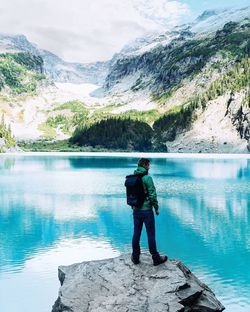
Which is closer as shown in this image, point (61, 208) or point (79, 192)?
point (61, 208)

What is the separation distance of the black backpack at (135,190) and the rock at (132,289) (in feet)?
9.27

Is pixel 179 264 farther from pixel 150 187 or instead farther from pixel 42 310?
pixel 42 310

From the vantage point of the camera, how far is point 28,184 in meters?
88.8

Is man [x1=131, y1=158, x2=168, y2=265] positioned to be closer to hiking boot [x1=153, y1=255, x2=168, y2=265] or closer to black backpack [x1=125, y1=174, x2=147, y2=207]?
hiking boot [x1=153, y1=255, x2=168, y2=265]

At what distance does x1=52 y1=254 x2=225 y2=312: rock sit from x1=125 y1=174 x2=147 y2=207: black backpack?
2.82 m

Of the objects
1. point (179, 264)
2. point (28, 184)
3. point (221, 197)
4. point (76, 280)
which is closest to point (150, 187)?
point (179, 264)

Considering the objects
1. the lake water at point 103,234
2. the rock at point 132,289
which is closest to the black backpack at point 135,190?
the rock at point 132,289

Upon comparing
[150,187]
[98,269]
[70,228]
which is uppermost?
[150,187]

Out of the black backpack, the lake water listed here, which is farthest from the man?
the lake water

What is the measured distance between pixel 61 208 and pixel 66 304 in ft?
135

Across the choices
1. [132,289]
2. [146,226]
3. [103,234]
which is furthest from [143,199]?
[103,234]

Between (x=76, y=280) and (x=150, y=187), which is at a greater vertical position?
(x=150, y=187)

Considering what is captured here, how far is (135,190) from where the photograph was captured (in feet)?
69.0

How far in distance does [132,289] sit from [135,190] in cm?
409
